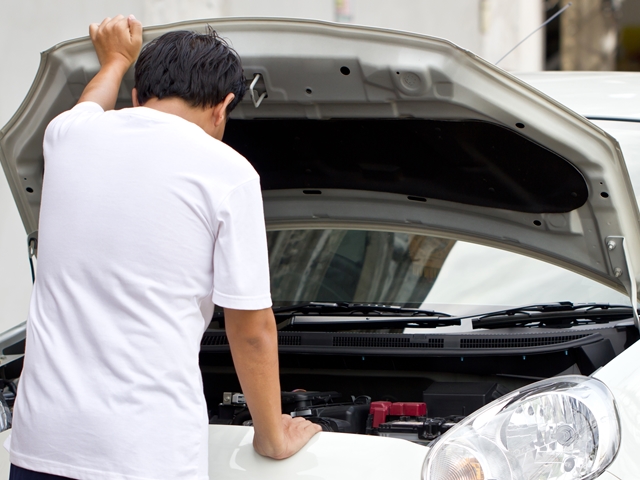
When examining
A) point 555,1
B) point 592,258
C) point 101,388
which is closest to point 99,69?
point 101,388

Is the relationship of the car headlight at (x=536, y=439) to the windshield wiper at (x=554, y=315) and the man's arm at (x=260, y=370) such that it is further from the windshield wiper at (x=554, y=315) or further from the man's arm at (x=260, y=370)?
the windshield wiper at (x=554, y=315)

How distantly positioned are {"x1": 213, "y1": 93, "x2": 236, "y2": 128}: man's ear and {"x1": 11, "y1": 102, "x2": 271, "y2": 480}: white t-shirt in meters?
0.16

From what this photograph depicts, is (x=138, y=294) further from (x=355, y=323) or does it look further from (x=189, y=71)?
(x=355, y=323)

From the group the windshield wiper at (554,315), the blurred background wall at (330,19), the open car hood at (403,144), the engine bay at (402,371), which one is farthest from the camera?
the blurred background wall at (330,19)

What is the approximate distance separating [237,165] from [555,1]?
14.6 meters

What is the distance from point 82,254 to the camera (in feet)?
5.37

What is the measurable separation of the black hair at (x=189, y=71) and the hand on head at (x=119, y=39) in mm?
281

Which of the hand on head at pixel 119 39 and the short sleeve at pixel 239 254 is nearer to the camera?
the short sleeve at pixel 239 254

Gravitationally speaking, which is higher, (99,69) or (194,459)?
(99,69)

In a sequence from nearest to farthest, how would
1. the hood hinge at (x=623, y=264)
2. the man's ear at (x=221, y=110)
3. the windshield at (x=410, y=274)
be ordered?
the man's ear at (x=221, y=110) → the hood hinge at (x=623, y=264) → the windshield at (x=410, y=274)

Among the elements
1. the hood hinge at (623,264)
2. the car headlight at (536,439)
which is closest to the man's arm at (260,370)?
the car headlight at (536,439)

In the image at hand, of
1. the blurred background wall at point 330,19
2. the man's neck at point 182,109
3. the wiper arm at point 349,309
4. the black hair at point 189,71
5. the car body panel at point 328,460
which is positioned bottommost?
the car body panel at point 328,460

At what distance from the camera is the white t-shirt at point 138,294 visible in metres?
1.60

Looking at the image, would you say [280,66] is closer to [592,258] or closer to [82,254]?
[82,254]
